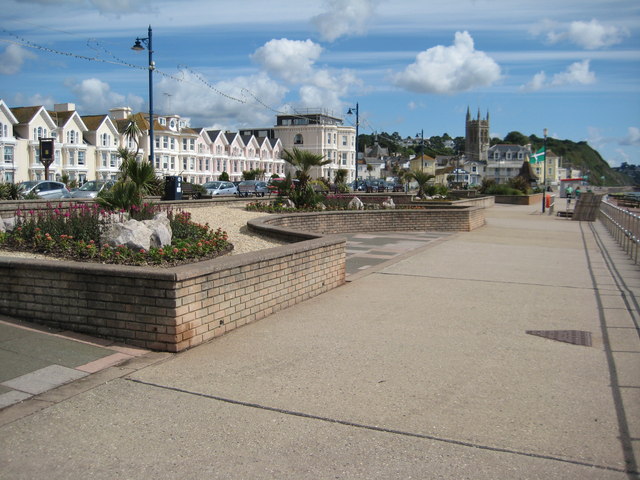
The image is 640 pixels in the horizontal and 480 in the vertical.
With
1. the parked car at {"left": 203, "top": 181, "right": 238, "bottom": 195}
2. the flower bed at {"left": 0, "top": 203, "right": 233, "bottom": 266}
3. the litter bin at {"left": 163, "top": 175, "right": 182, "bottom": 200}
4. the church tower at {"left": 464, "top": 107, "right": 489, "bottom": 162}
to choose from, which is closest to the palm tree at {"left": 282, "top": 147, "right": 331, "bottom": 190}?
the litter bin at {"left": 163, "top": 175, "right": 182, "bottom": 200}

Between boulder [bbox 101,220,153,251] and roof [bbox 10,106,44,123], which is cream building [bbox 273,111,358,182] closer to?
roof [bbox 10,106,44,123]

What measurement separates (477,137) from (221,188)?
147m

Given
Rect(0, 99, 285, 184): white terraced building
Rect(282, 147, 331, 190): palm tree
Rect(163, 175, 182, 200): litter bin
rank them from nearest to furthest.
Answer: Rect(282, 147, 331, 190): palm tree, Rect(163, 175, 182, 200): litter bin, Rect(0, 99, 285, 184): white terraced building

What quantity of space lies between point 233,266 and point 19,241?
3.89 meters

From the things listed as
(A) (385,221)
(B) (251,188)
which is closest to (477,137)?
(B) (251,188)

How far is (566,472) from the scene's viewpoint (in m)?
3.64

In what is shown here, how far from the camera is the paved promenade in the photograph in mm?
3713

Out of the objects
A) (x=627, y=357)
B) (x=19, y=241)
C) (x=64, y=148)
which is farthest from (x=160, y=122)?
(x=627, y=357)

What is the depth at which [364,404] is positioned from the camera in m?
4.64

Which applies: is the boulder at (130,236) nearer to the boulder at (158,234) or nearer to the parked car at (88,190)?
the boulder at (158,234)

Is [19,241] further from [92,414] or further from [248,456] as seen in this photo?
[248,456]

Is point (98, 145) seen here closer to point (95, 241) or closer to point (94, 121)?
point (94, 121)

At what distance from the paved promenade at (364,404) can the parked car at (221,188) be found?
39028 mm

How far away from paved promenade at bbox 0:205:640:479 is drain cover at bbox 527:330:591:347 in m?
0.05
